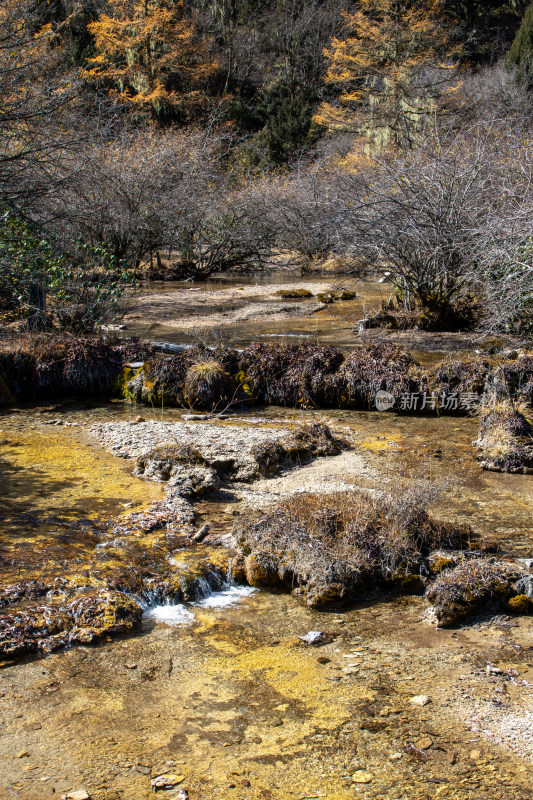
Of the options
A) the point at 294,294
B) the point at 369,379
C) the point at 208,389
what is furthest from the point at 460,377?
the point at 294,294

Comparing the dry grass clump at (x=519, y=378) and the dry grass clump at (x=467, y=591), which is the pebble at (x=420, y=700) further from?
the dry grass clump at (x=519, y=378)

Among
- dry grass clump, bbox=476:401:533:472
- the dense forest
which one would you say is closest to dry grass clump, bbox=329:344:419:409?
dry grass clump, bbox=476:401:533:472

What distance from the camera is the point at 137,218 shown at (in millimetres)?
19344

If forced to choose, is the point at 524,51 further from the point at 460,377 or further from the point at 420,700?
the point at 420,700

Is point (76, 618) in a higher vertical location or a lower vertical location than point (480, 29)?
lower

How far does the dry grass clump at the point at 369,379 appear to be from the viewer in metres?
9.47

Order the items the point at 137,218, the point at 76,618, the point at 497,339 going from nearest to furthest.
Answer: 1. the point at 76,618
2. the point at 497,339
3. the point at 137,218

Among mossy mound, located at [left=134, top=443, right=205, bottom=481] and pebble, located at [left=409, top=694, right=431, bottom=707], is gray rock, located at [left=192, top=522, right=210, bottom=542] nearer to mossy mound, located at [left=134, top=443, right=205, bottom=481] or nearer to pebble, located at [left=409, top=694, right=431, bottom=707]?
mossy mound, located at [left=134, top=443, right=205, bottom=481]

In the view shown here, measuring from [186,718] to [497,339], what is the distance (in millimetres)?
9398

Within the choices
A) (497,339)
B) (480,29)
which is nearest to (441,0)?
(480,29)

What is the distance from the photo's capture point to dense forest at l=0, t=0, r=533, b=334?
453 inches

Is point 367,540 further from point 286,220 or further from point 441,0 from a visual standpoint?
point 441,0

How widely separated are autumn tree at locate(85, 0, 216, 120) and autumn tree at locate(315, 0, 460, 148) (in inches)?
284

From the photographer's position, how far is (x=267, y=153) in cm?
3247
